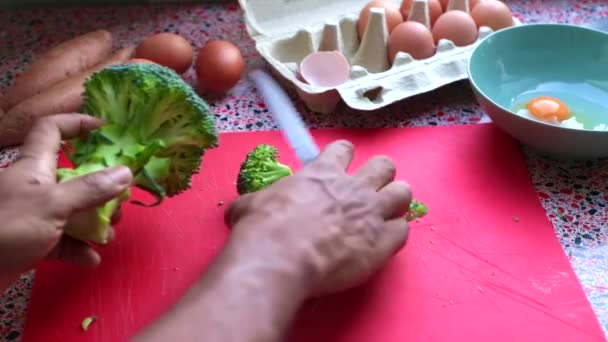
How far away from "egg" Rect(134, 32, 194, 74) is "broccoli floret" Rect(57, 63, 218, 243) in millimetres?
334

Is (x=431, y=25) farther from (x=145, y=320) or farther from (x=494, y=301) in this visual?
(x=145, y=320)

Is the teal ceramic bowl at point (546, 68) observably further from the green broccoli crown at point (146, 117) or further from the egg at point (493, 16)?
the green broccoli crown at point (146, 117)

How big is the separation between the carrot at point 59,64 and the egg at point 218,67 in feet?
0.72

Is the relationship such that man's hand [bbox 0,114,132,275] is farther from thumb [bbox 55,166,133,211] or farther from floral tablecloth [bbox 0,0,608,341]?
floral tablecloth [bbox 0,0,608,341]

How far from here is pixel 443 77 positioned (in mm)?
1078

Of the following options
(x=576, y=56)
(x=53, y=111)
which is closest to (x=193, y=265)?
(x=53, y=111)

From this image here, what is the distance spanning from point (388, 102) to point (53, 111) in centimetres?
58

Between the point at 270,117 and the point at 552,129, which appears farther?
the point at 270,117

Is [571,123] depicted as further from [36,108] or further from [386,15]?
[36,108]

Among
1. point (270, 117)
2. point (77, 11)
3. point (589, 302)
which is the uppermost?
point (77, 11)

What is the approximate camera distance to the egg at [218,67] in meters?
1.08

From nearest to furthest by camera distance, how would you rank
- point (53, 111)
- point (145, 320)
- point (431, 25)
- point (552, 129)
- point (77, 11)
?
1. point (145, 320)
2. point (552, 129)
3. point (53, 111)
4. point (431, 25)
5. point (77, 11)

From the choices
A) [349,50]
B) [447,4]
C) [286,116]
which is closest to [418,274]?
[286,116]

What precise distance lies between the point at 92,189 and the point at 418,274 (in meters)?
0.44
